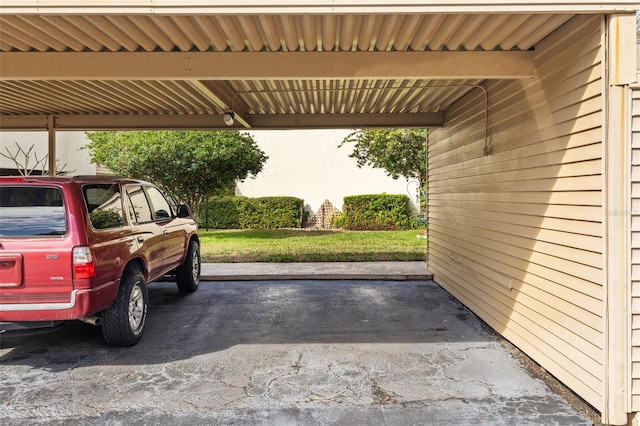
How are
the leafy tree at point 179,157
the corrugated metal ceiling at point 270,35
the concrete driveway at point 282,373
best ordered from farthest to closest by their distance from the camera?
the leafy tree at point 179,157
the corrugated metal ceiling at point 270,35
the concrete driveway at point 282,373

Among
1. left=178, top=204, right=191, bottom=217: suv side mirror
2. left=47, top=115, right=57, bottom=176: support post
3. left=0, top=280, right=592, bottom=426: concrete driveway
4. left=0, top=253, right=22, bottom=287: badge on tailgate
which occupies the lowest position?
left=0, top=280, right=592, bottom=426: concrete driveway

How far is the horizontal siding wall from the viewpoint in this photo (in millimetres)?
3254

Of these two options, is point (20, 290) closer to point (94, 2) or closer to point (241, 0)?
point (94, 2)

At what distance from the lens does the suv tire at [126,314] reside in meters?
4.41

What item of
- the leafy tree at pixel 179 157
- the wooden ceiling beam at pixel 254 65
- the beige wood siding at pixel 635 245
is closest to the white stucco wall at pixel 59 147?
the leafy tree at pixel 179 157

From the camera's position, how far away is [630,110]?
302 cm

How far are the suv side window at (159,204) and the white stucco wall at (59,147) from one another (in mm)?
7375

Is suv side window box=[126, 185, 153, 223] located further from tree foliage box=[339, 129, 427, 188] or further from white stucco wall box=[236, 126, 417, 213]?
white stucco wall box=[236, 126, 417, 213]

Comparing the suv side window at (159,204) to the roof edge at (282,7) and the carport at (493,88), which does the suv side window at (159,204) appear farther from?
the roof edge at (282,7)

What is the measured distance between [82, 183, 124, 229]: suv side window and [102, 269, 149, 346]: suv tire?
628 millimetres

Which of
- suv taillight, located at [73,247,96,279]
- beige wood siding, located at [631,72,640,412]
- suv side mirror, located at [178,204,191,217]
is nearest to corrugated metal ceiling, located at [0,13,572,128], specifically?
beige wood siding, located at [631,72,640,412]

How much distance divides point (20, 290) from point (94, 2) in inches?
97.8

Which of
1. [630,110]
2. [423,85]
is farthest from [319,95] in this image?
[630,110]

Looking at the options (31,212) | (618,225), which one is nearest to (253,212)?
(31,212)
